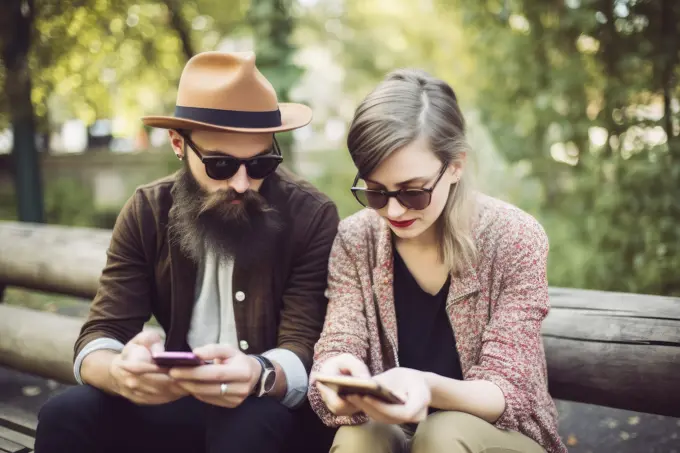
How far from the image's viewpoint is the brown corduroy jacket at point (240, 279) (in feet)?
8.20

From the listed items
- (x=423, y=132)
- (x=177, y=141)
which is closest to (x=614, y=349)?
(x=423, y=132)

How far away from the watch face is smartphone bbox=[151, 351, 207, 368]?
1.06 feet

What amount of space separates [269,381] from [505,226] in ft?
3.05

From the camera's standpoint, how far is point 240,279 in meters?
2.50

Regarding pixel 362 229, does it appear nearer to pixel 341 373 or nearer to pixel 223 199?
pixel 223 199

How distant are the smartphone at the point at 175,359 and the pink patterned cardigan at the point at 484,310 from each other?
1.48 ft

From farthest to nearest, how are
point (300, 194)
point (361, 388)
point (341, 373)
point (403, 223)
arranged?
point (300, 194)
point (403, 223)
point (341, 373)
point (361, 388)

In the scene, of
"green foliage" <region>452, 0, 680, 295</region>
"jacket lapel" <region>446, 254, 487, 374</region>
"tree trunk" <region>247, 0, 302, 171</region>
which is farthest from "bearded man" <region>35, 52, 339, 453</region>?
"tree trunk" <region>247, 0, 302, 171</region>

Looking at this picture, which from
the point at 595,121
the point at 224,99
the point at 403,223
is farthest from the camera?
the point at 595,121

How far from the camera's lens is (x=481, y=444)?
1868mm

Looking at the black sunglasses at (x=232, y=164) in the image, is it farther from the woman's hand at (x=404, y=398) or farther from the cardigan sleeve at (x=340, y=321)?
the woman's hand at (x=404, y=398)

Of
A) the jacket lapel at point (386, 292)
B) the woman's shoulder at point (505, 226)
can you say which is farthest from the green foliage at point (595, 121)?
the jacket lapel at point (386, 292)

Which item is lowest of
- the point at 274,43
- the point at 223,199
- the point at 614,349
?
the point at 614,349

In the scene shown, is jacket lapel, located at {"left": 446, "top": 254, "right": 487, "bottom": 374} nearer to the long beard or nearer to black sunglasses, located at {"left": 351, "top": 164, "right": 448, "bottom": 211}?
black sunglasses, located at {"left": 351, "top": 164, "right": 448, "bottom": 211}
